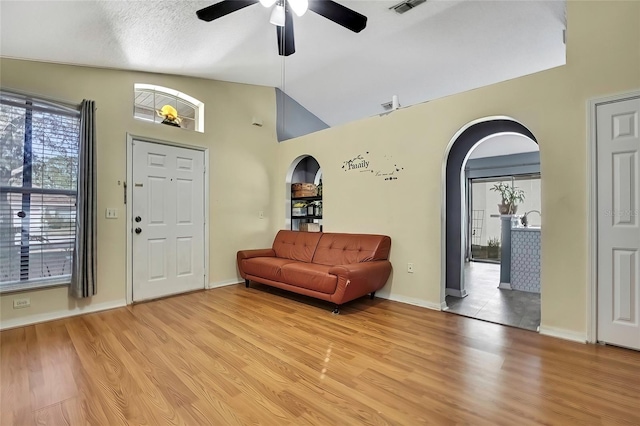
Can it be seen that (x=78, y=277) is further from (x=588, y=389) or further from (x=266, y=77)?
(x=588, y=389)

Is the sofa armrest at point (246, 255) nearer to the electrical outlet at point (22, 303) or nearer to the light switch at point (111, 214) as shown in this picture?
the light switch at point (111, 214)

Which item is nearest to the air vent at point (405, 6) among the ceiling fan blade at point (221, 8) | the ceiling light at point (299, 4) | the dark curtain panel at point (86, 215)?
the ceiling light at point (299, 4)

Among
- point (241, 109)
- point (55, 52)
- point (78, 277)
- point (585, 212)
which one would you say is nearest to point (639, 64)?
point (585, 212)

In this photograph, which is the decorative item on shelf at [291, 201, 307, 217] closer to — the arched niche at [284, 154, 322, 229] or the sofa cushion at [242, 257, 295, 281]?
the arched niche at [284, 154, 322, 229]

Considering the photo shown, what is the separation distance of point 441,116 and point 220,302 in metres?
3.45

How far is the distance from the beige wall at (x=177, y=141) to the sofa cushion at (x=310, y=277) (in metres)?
1.38

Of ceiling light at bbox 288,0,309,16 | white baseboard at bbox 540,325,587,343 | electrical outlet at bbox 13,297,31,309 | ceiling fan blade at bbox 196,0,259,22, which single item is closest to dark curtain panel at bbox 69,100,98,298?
electrical outlet at bbox 13,297,31,309

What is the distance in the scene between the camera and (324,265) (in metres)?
3.83

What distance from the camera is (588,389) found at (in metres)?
1.78

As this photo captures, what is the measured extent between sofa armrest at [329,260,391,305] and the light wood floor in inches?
10.4

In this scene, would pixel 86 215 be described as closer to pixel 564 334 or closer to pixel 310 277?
pixel 310 277

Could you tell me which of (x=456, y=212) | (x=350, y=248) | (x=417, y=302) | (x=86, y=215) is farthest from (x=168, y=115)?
(x=456, y=212)

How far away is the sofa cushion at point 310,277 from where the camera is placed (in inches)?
124

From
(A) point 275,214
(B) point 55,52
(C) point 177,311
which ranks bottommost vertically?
(C) point 177,311
